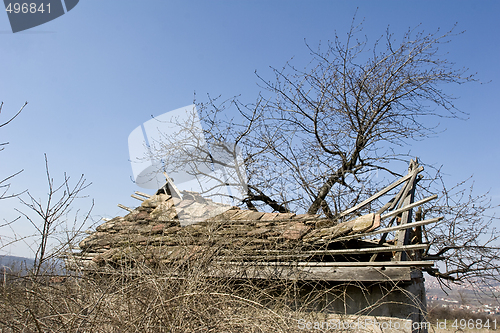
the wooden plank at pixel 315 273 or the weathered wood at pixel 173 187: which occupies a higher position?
the weathered wood at pixel 173 187

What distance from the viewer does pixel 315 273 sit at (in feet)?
15.1

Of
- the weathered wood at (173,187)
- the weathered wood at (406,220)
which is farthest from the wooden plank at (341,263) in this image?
the weathered wood at (173,187)

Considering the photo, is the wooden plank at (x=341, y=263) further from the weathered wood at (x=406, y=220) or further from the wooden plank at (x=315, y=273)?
the weathered wood at (x=406, y=220)

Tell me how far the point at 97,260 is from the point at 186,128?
5970 mm

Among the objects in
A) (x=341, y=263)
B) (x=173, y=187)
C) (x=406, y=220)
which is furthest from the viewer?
(x=173, y=187)

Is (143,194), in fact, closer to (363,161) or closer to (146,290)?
(146,290)

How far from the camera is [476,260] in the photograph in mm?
8695

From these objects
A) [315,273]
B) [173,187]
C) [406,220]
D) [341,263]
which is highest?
[173,187]

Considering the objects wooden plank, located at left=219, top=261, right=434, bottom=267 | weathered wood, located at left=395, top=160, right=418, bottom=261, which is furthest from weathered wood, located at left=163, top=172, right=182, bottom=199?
weathered wood, located at left=395, top=160, right=418, bottom=261

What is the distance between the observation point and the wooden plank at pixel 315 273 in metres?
4.16

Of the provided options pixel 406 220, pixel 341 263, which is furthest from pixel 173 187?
pixel 406 220

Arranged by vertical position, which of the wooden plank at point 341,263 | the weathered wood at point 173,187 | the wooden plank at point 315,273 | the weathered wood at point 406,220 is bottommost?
the wooden plank at point 315,273

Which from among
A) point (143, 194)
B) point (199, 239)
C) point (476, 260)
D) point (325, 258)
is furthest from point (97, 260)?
point (476, 260)

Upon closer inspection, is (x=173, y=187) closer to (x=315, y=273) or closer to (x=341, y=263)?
(x=315, y=273)
